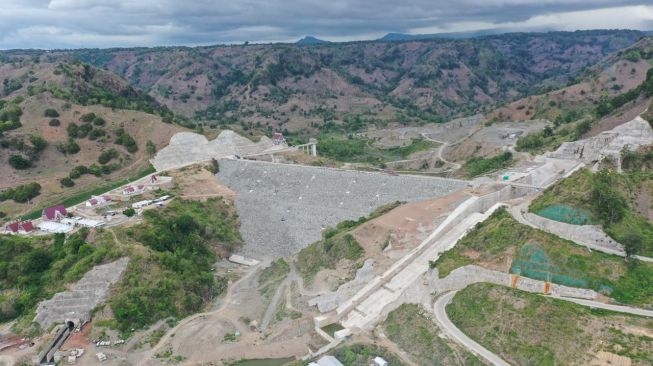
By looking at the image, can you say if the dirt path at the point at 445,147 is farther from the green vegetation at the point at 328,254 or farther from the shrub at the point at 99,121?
the shrub at the point at 99,121

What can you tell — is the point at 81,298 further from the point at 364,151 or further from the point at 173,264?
the point at 364,151

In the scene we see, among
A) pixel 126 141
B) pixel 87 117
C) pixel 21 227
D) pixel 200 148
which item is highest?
pixel 87 117

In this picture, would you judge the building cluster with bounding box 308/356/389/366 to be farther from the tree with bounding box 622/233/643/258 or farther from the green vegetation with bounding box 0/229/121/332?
the green vegetation with bounding box 0/229/121/332

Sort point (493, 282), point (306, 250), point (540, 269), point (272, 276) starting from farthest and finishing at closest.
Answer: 1. point (306, 250)
2. point (272, 276)
3. point (493, 282)
4. point (540, 269)

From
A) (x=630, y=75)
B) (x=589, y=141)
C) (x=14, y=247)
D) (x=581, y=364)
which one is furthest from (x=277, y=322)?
(x=630, y=75)

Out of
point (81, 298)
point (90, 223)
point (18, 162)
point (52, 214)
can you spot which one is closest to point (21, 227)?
point (52, 214)

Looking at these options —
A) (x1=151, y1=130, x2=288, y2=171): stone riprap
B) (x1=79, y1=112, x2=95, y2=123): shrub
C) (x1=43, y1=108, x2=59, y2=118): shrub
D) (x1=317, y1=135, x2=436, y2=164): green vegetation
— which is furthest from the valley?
(x1=317, y1=135, x2=436, y2=164): green vegetation

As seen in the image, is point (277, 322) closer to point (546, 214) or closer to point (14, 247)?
point (546, 214)
